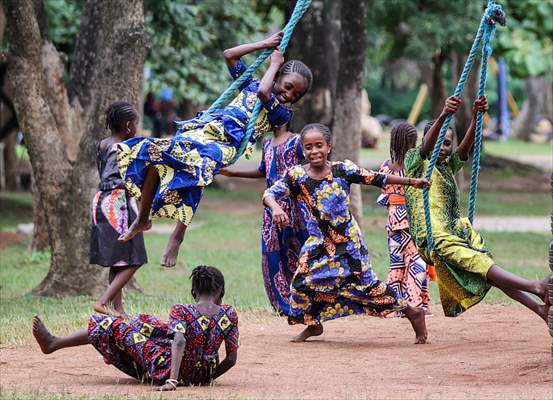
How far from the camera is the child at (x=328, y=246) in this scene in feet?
26.9

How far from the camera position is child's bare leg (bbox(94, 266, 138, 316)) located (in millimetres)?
9150

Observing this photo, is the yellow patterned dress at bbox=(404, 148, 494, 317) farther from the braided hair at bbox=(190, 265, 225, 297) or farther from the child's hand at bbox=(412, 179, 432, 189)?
the braided hair at bbox=(190, 265, 225, 297)

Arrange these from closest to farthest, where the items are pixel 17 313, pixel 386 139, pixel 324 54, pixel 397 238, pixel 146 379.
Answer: pixel 146 379 < pixel 397 238 < pixel 17 313 < pixel 324 54 < pixel 386 139

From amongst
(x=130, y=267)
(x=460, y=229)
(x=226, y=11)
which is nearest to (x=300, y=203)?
(x=460, y=229)

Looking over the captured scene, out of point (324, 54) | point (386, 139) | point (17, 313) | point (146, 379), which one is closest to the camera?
point (146, 379)

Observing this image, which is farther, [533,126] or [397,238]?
[533,126]

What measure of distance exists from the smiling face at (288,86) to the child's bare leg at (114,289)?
2.10 m

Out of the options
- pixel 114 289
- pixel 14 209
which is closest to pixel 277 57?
pixel 114 289

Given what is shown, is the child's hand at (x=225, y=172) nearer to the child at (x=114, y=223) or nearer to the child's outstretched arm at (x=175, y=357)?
the child at (x=114, y=223)

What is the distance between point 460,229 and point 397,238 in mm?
1306

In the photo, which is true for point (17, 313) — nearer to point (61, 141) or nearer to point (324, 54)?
point (61, 141)

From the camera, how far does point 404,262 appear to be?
31.3 ft

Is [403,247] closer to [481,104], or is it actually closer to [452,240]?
[452,240]

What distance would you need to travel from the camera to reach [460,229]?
8258mm
